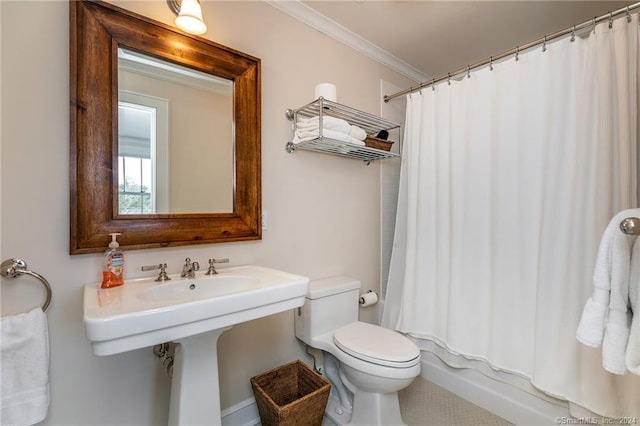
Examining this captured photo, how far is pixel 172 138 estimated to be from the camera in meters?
1.25

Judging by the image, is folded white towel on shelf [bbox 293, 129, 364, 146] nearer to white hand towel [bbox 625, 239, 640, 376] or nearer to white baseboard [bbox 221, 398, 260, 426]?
white hand towel [bbox 625, 239, 640, 376]

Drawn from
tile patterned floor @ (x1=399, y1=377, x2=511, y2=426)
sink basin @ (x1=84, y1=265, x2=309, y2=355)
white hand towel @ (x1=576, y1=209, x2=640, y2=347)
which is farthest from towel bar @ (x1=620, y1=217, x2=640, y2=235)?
tile patterned floor @ (x1=399, y1=377, x2=511, y2=426)

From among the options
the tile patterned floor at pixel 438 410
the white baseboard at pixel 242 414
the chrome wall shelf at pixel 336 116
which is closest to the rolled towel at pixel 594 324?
the tile patterned floor at pixel 438 410

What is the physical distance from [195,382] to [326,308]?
754 mm

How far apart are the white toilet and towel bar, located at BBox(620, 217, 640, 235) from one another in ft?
3.03

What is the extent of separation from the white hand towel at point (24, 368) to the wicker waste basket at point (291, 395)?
0.78 metres

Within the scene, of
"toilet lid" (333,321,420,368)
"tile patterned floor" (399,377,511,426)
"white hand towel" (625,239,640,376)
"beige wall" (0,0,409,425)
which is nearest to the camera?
"white hand towel" (625,239,640,376)

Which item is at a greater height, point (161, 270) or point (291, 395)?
point (161, 270)

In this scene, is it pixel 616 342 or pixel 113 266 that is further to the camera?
pixel 113 266

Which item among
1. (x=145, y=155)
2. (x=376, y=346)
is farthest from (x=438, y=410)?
(x=145, y=155)

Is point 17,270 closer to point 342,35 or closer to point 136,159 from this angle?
point 136,159

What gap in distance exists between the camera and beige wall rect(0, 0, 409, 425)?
934 millimetres

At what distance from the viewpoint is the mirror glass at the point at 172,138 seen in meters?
1.12

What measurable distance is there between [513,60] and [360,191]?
1.14 meters
